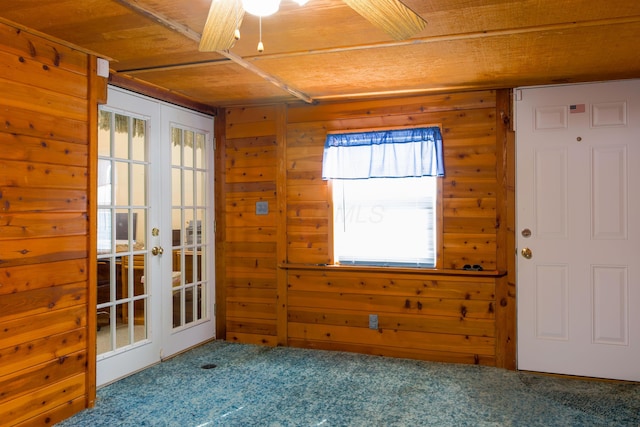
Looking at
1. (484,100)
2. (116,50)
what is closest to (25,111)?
(116,50)

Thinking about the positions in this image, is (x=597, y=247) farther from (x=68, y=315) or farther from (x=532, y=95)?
(x=68, y=315)

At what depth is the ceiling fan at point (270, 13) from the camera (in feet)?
5.34

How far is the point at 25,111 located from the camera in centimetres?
260

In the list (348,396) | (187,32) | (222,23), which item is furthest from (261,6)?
(348,396)

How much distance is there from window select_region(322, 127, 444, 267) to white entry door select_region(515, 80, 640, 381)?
0.67 m

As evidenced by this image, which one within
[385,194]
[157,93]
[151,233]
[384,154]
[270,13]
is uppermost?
[157,93]

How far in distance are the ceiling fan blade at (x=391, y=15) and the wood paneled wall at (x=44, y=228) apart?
1907mm

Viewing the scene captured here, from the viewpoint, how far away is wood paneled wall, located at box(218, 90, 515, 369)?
3.75 metres

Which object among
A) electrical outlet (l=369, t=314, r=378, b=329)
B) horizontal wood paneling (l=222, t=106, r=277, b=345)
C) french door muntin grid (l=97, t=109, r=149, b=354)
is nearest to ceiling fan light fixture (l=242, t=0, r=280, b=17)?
french door muntin grid (l=97, t=109, r=149, b=354)

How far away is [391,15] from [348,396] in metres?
2.39

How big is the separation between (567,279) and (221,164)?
3.02m

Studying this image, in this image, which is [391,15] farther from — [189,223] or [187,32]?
[189,223]

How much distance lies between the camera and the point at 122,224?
11.4 feet

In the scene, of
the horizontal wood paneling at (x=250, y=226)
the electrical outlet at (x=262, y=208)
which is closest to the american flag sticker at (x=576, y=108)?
the horizontal wood paneling at (x=250, y=226)
